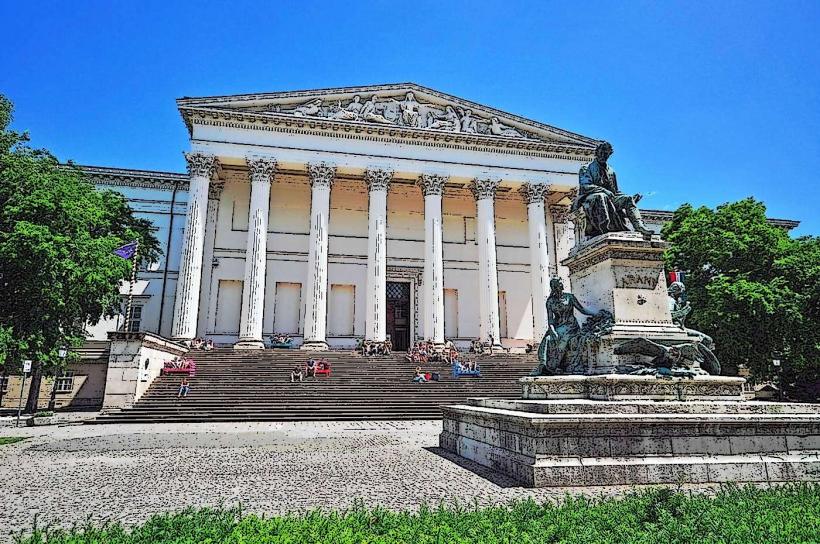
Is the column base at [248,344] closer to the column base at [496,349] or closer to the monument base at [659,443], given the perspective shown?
the column base at [496,349]

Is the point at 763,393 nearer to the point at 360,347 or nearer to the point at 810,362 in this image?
the point at 810,362

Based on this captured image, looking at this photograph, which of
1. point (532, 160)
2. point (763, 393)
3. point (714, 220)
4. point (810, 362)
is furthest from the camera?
point (532, 160)

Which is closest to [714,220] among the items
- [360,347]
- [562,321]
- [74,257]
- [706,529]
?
[360,347]

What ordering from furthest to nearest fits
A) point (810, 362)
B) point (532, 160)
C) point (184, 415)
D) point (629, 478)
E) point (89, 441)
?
point (532, 160) < point (810, 362) < point (184, 415) < point (89, 441) < point (629, 478)

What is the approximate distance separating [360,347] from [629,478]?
24.3 metres

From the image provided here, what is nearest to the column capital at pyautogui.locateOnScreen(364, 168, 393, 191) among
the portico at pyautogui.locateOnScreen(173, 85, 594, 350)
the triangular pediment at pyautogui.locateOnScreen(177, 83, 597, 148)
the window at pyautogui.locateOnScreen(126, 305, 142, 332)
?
the portico at pyautogui.locateOnScreen(173, 85, 594, 350)

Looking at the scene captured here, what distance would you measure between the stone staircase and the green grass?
48.9 feet

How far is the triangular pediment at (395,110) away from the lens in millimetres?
31459

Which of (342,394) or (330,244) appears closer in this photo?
(342,394)

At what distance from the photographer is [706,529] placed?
12.9 ft

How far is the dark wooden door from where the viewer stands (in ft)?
120

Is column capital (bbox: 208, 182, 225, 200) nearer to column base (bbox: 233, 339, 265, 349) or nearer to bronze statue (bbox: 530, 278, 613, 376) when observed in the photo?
column base (bbox: 233, 339, 265, 349)

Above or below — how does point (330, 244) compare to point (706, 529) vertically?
above

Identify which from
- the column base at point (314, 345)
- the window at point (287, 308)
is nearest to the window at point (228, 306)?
the window at point (287, 308)
